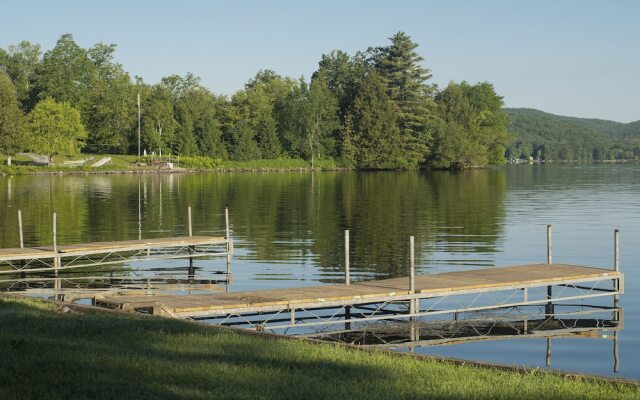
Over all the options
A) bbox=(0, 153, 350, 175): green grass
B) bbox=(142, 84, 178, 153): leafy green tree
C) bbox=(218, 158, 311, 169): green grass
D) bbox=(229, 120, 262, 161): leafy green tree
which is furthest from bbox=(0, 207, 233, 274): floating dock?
bbox=(229, 120, 262, 161): leafy green tree

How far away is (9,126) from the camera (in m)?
114

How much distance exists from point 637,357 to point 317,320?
827 cm

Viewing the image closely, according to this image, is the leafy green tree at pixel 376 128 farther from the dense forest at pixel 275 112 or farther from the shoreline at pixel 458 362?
the shoreline at pixel 458 362

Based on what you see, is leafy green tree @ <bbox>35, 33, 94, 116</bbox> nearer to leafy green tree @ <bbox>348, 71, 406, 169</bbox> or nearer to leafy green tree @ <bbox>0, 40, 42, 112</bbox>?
leafy green tree @ <bbox>0, 40, 42, 112</bbox>

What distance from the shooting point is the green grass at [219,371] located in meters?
9.89

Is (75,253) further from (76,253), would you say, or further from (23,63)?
(23,63)

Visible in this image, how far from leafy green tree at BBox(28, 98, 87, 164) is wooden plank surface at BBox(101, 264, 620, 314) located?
4267 inches

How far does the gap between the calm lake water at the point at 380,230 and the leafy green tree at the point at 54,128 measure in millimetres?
46589

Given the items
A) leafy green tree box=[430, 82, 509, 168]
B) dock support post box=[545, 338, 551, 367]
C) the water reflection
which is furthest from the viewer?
leafy green tree box=[430, 82, 509, 168]

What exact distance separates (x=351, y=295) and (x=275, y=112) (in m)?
136

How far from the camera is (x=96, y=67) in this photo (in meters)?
156

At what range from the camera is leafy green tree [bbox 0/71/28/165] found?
114125 mm

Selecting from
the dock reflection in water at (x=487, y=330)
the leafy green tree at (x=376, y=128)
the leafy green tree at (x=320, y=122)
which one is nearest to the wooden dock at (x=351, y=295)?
the dock reflection in water at (x=487, y=330)

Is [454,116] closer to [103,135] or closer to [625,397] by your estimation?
[103,135]
